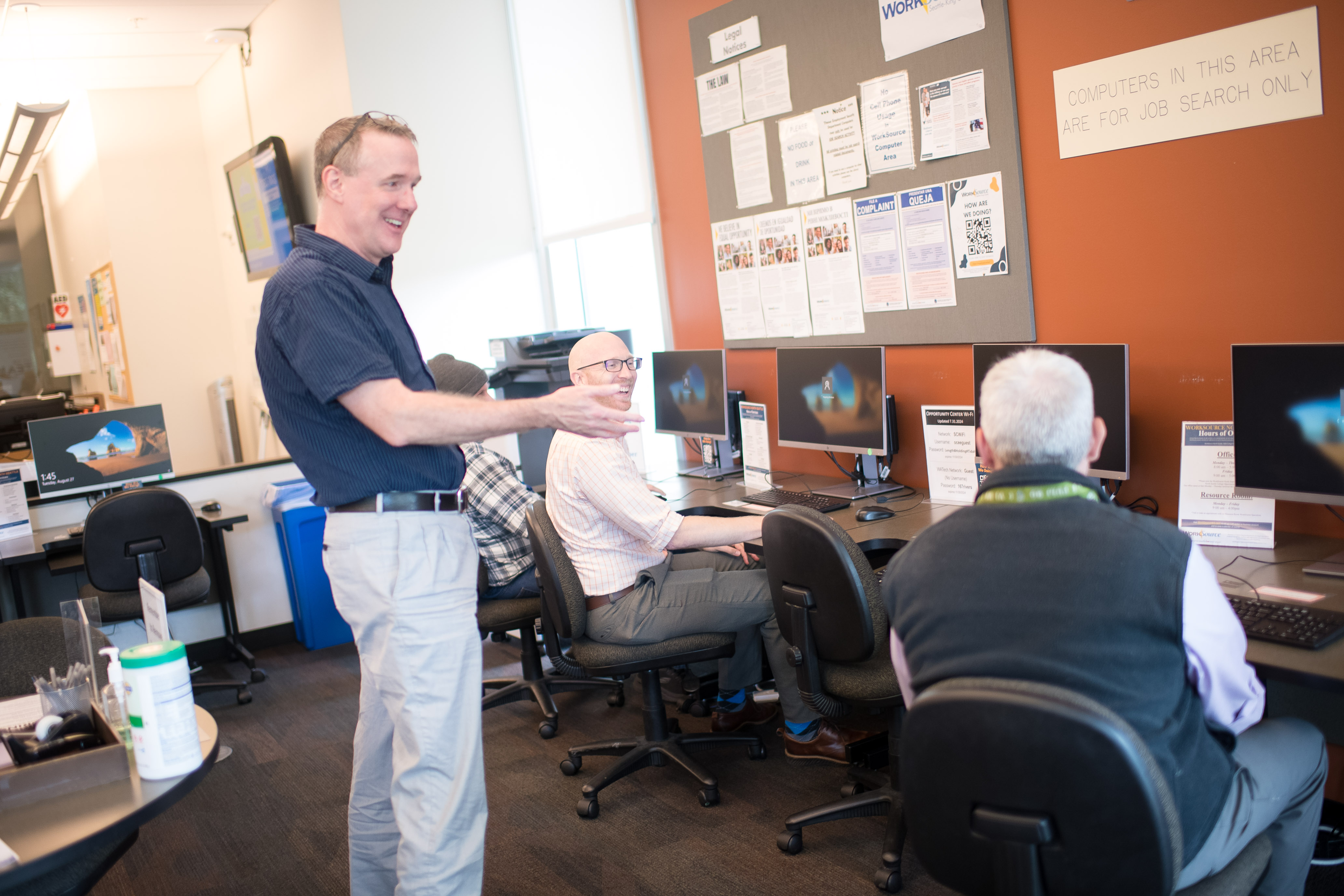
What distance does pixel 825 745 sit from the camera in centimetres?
292

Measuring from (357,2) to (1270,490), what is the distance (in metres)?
4.43

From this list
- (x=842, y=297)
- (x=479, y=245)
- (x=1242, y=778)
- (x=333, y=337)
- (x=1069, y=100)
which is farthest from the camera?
(x=479, y=245)

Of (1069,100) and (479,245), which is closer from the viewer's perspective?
(1069,100)

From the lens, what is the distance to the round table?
1214 mm

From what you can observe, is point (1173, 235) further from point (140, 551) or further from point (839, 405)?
point (140, 551)

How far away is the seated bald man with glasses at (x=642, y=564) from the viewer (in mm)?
2652

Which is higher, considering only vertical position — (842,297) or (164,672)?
(842,297)

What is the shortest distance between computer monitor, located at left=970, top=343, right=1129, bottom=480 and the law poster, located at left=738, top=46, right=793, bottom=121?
1552mm

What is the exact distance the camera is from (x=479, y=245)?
17.0ft

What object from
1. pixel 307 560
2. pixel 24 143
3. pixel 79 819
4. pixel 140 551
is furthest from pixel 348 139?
pixel 24 143

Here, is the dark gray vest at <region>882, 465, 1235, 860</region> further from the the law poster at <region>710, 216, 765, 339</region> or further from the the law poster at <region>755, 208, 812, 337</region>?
the the law poster at <region>710, 216, 765, 339</region>

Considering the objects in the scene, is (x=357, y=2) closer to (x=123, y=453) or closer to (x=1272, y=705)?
(x=123, y=453)

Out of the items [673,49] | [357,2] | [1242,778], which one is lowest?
[1242,778]

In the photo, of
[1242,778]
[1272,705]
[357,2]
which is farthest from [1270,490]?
[357,2]
